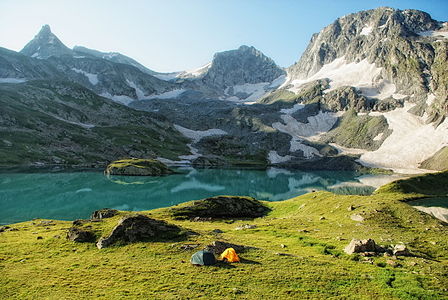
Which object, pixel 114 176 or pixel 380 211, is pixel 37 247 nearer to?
pixel 380 211

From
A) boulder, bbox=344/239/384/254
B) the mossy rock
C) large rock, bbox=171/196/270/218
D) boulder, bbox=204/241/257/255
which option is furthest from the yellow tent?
the mossy rock

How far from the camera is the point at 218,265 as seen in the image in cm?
2198

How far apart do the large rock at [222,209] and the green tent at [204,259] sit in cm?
2888

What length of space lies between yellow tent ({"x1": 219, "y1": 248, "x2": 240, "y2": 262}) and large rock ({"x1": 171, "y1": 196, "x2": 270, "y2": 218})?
2864 cm

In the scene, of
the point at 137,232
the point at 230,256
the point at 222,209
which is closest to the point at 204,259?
the point at 230,256

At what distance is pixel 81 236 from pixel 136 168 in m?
140

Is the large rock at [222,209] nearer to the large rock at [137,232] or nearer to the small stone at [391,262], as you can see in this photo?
the large rock at [137,232]

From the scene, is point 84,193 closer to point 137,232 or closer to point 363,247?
point 137,232

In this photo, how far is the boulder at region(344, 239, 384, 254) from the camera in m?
24.5

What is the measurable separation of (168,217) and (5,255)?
996 inches

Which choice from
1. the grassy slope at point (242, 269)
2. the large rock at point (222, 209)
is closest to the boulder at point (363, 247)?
the grassy slope at point (242, 269)

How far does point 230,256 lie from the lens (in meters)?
22.8

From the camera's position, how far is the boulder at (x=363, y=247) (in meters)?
24.5

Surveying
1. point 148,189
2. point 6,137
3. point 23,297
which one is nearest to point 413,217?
point 23,297
